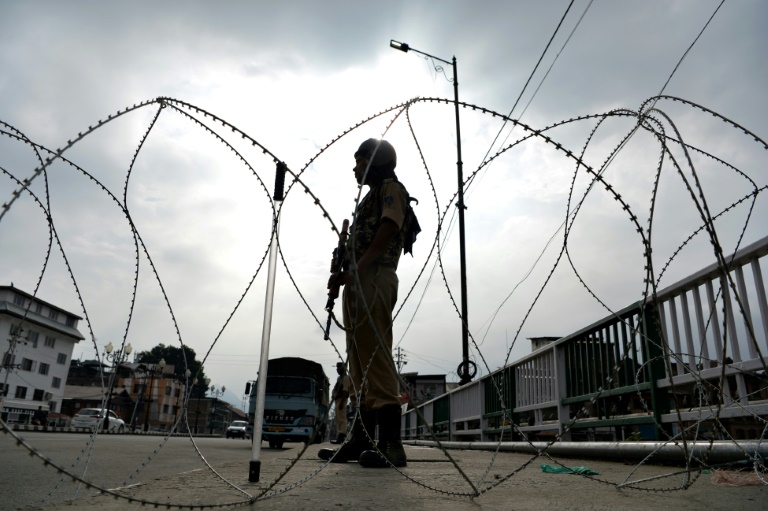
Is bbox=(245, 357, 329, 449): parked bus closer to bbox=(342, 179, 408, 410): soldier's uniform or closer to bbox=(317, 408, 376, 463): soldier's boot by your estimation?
bbox=(317, 408, 376, 463): soldier's boot

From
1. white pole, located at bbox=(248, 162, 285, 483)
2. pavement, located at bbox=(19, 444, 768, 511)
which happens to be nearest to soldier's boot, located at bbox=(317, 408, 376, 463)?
pavement, located at bbox=(19, 444, 768, 511)

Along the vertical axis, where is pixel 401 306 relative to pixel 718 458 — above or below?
above

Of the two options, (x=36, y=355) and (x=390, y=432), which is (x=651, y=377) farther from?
(x=36, y=355)

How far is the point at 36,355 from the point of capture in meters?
44.7

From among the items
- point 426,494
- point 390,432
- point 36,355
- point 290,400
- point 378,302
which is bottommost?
point 426,494

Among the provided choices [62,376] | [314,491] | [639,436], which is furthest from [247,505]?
[62,376]

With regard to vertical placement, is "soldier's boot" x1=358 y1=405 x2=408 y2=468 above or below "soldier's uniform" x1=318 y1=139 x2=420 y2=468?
below

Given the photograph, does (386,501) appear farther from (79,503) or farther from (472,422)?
(472,422)

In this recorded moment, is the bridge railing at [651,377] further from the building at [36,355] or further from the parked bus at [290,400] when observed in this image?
the building at [36,355]

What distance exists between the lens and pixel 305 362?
15.4m

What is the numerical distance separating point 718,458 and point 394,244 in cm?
219

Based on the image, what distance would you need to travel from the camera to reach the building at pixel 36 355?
132 ft

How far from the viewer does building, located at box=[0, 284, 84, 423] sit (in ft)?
132

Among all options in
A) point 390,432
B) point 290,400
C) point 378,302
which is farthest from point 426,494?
point 290,400
